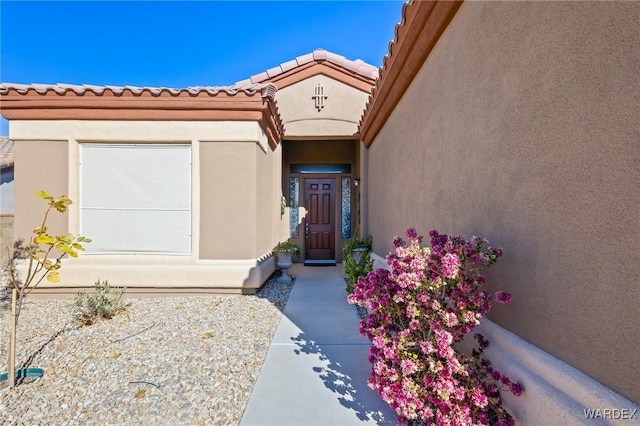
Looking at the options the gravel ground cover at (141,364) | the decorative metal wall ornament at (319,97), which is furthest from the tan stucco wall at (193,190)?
the decorative metal wall ornament at (319,97)

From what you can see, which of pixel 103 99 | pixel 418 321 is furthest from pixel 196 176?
pixel 418 321

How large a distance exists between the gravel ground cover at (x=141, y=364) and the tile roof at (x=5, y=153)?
20.4 feet

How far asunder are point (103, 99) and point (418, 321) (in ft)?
20.9

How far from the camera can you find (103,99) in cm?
521

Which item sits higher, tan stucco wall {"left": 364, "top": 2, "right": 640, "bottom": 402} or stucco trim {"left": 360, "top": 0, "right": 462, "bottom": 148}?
stucco trim {"left": 360, "top": 0, "right": 462, "bottom": 148}

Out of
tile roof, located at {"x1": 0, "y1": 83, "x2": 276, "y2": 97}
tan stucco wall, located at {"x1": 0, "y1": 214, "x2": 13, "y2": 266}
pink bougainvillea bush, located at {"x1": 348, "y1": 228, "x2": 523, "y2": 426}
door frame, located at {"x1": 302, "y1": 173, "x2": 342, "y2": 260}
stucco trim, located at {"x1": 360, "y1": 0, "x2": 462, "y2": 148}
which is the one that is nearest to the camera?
pink bougainvillea bush, located at {"x1": 348, "y1": 228, "x2": 523, "y2": 426}

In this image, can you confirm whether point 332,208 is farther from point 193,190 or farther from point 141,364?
point 141,364

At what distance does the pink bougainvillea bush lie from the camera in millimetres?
1844

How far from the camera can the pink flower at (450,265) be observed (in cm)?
186

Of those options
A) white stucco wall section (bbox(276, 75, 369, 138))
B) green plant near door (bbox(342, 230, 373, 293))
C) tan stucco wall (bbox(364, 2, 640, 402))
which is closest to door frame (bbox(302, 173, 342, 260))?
green plant near door (bbox(342, 230, 373, 293))

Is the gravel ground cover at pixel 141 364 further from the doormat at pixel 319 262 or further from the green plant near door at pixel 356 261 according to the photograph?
the doormat at pixel 319 262

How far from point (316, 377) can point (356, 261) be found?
149 inches

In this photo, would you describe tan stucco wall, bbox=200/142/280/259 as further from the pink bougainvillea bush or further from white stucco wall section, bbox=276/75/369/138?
the pink bougainvillea bush

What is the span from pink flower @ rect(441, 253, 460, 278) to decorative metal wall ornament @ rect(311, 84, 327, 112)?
735 centimetres
